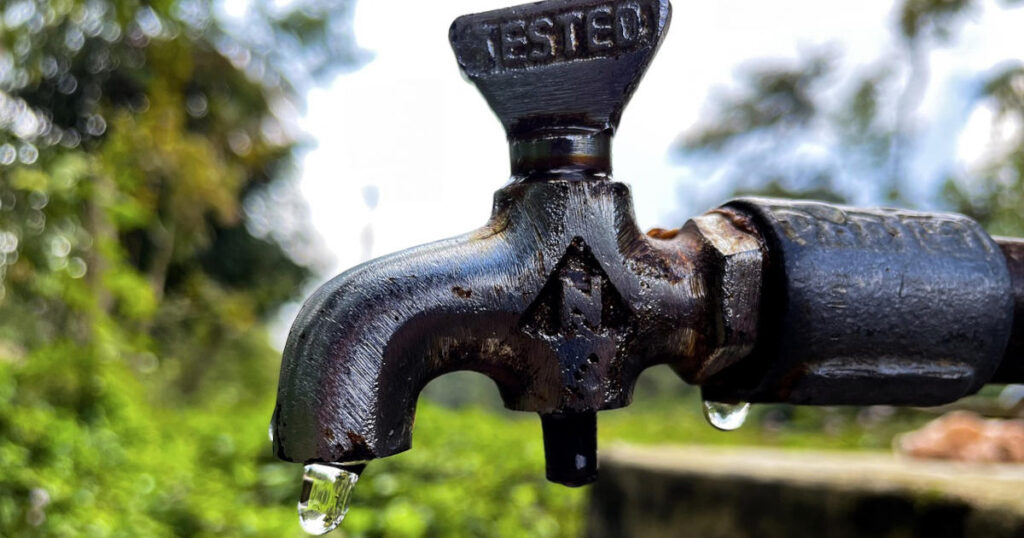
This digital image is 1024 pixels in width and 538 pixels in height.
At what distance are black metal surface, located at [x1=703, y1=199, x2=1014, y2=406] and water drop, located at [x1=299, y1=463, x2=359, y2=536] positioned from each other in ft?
1.11

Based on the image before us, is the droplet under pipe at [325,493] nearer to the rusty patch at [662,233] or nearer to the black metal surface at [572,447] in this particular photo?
the black metal surface at [572,447]

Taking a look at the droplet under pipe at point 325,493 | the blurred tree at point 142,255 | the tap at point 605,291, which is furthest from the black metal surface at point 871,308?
the blurred tree at point 142,255

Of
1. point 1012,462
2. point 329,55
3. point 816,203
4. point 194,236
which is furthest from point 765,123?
point 816,203

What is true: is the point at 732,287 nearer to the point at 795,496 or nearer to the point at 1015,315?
the point at 1015,315

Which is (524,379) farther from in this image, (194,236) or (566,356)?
(194,236)

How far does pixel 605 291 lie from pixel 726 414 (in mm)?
207

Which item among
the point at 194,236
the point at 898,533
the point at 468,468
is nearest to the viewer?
the point at 898,533

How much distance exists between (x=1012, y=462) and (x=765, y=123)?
994 cm

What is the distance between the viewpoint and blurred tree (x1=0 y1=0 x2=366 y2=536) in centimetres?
225

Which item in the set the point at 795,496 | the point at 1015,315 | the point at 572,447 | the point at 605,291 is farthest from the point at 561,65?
the point at 795,496

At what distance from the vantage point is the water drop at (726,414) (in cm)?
77

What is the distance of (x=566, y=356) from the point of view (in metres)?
0.64

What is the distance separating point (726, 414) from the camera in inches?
30.5

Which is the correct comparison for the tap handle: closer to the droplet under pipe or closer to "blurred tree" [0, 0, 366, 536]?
the droplet under pipe
